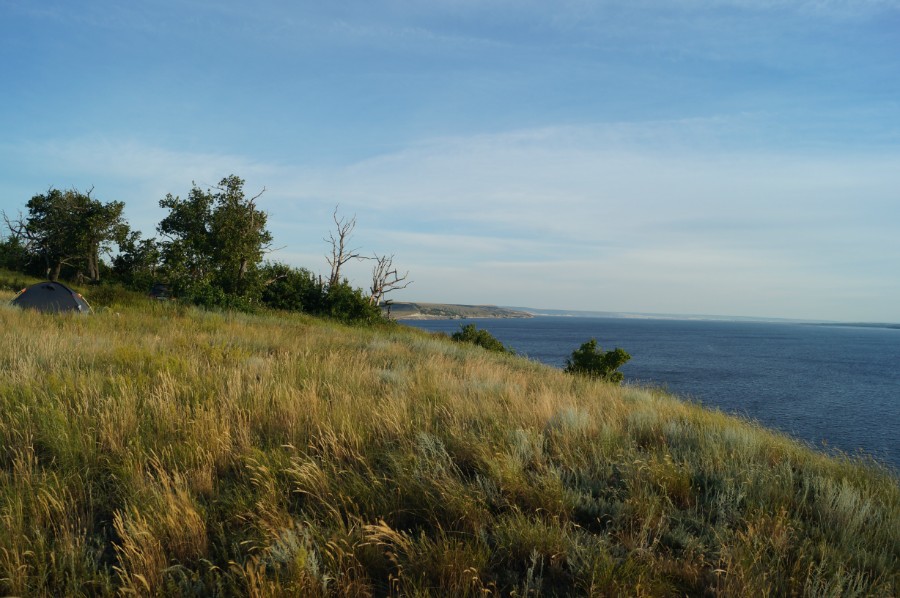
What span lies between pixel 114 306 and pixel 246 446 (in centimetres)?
2040

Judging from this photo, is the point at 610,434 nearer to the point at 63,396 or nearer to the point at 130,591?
the point at 130,591

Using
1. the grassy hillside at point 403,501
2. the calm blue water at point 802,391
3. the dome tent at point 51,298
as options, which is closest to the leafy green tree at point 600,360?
the calm blue water at point 802,391

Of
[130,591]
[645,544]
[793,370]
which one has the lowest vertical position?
[793,370]

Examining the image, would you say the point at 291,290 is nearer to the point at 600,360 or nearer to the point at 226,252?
the point at 226,252

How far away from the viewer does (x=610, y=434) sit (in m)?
5.11

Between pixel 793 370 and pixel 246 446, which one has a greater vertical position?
pixel 246 446

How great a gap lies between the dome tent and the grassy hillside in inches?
725

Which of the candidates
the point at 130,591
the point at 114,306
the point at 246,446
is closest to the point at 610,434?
the point at 246,446

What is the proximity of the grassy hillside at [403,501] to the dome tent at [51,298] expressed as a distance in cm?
1842

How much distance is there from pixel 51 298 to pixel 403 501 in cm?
2438

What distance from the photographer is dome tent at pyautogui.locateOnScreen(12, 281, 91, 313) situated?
21.2 m

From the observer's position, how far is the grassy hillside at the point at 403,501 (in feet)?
9.64

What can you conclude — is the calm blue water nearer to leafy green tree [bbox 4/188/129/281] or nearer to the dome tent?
the dome tent

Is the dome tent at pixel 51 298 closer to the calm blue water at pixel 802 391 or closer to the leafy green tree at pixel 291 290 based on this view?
the leafy green tree at pixel 291 290
